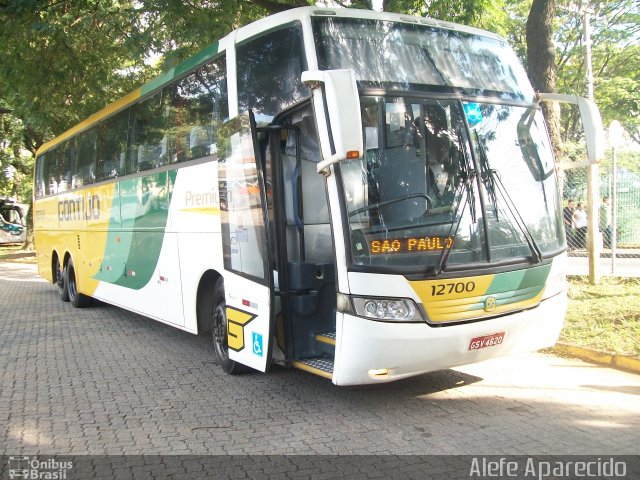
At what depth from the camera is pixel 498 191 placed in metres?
5.29

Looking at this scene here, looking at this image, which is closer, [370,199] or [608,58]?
[370,199]

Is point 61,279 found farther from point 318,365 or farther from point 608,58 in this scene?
point 608,58

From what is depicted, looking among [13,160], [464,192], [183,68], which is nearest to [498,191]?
[464,192]

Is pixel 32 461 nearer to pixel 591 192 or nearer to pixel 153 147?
pixel 153 147

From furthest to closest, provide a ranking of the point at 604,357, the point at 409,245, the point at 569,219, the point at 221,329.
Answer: the point at 569,219 < the point at 221,329 < the point at 604,357 < the point at 409,245

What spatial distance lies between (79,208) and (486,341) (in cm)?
888

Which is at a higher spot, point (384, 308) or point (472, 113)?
point (472, 113)

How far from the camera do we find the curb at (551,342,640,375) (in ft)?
21.2

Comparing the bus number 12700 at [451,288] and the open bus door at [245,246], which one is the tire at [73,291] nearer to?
the open bus door at [245,246]

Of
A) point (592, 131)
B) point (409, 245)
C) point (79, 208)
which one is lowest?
point (409, 245)

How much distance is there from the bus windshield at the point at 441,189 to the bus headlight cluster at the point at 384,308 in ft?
0.90

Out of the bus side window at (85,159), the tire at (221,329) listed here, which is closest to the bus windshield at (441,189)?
the tire at (221,329)

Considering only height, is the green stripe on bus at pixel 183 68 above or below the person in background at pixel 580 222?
above

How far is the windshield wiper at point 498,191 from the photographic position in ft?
17.2
